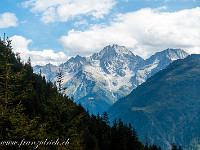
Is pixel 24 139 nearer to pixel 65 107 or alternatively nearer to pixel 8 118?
pixel 8 118

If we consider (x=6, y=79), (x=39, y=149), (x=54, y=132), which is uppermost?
(x=6, y=79)

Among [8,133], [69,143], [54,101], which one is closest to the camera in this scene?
[8,133]

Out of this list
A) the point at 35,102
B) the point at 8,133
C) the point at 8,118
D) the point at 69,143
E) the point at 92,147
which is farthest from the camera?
the point at 35,102

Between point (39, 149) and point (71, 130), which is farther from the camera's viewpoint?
point (71, 130)

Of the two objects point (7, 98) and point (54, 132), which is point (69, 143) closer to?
point (54, 132)

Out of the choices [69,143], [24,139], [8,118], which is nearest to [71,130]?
[69,143]

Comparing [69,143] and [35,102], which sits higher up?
[35,102]

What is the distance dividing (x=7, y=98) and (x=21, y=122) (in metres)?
2.52

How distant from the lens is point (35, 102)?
321 feet

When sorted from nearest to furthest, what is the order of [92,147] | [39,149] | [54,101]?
[39,149]
[54,101]
[92,147]

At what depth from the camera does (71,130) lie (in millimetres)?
26062

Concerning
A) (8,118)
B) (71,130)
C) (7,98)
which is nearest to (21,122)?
(8,118)

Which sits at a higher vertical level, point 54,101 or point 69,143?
point 54,101

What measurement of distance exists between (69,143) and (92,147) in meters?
52.4
